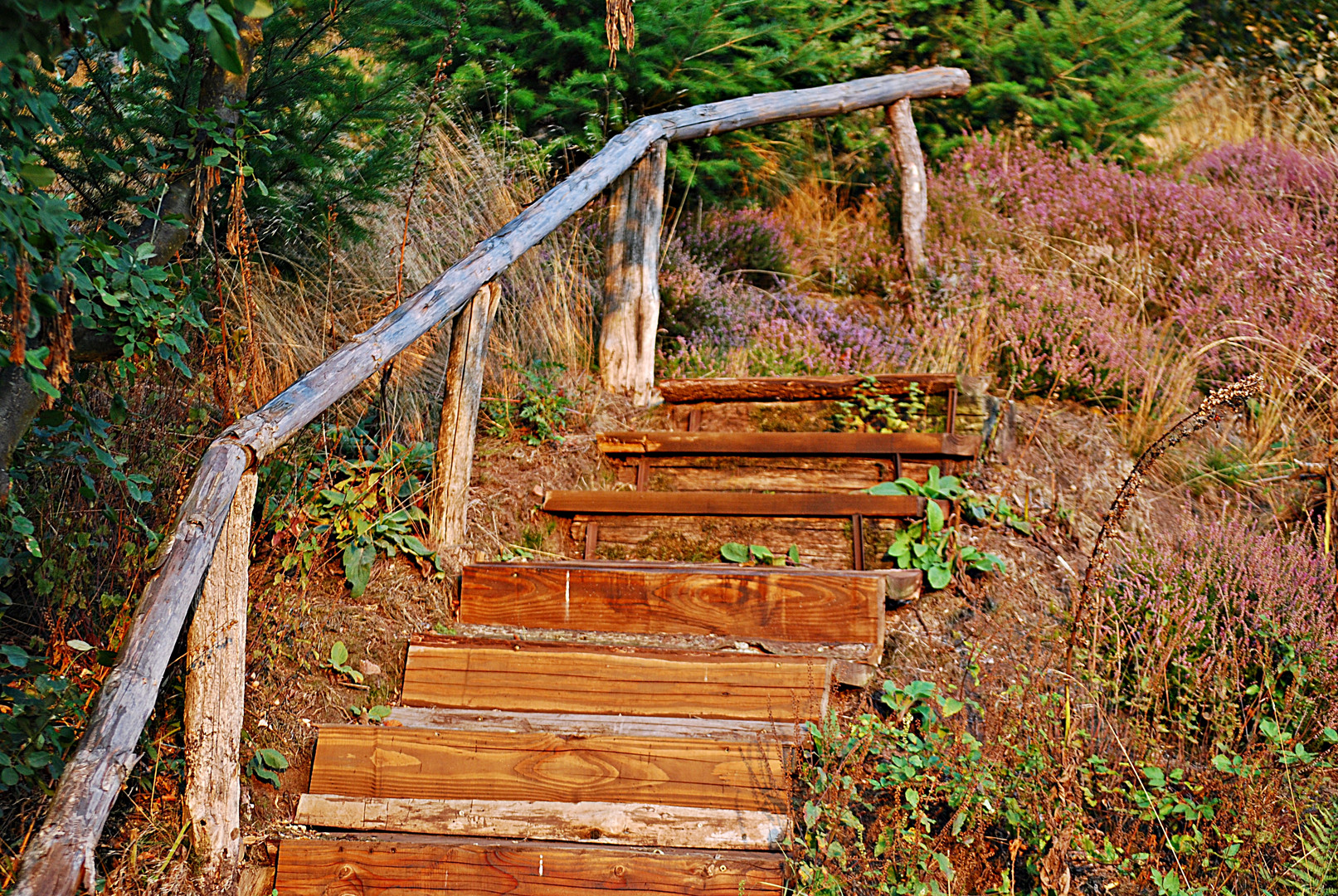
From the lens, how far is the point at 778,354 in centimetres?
538

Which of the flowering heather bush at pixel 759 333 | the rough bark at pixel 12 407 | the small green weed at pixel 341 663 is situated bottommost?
the small green weed at pixel 341 663

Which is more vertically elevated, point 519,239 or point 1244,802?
point 519,239

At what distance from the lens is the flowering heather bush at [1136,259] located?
4809mm

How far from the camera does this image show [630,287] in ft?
15.9

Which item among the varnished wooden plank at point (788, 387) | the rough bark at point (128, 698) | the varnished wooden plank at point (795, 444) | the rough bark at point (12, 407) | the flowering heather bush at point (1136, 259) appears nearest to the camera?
the rough bark at point (128, 698)

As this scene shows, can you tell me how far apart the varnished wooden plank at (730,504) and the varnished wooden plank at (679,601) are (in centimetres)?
48

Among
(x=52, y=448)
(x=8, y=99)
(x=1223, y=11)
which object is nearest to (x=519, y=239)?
(x=52, y=448)

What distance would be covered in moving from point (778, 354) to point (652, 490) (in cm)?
133

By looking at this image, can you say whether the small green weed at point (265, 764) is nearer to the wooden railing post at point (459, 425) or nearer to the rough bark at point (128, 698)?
the rough bark at point (128, 698)

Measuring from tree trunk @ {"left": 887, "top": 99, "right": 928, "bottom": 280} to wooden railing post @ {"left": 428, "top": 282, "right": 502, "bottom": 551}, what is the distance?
3.31 metres

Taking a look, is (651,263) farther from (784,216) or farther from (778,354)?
(784,216)

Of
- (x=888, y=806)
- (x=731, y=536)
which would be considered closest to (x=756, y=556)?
(x=731, y=536)

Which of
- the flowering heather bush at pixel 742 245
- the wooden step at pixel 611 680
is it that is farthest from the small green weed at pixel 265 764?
the flowering heather bush at pixel 742 245

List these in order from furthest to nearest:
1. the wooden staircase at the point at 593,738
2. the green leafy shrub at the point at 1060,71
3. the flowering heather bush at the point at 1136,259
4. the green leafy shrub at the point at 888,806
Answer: the green leafy shrub at the point at 1060,71, the flowering heather bush at the point at 1136,259, the wooden staircase at the point at 593,738, the green leafy shrub at the point at 888,806
